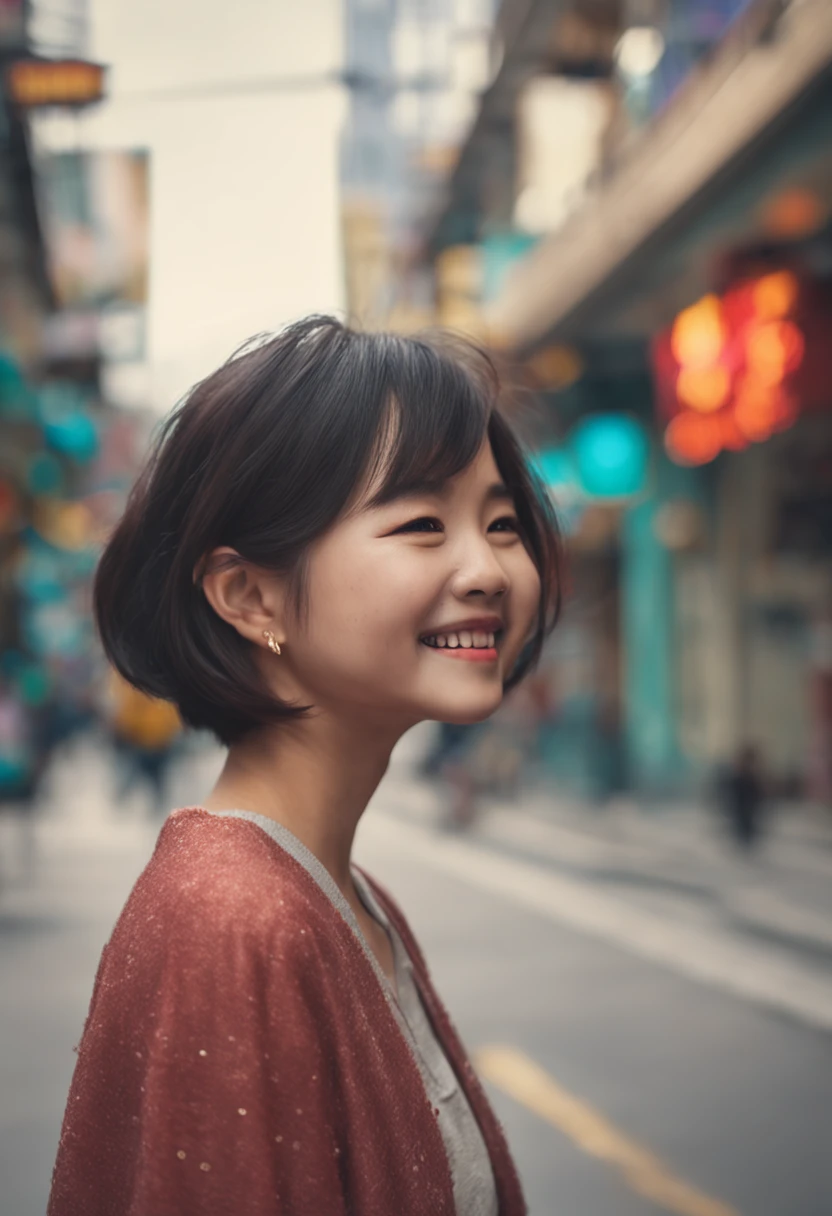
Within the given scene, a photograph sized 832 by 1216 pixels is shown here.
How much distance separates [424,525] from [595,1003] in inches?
233

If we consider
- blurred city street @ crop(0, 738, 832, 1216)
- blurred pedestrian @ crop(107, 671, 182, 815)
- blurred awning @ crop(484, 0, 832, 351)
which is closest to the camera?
blurred city street @ crop(0, 738, 832, 1216)

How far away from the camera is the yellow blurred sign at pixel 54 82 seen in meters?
9.16

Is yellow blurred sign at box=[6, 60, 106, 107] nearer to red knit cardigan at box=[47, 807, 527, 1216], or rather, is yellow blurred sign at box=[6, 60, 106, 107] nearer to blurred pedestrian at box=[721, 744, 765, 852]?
blurred pedestrian at box=[721, 744, 765, 852]

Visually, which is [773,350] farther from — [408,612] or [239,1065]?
[239,1065]

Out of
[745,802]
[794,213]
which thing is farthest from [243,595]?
[745,802]

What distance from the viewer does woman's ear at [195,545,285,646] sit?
142cm

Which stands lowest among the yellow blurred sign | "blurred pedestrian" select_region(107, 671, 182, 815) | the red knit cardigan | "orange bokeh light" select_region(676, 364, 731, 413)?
"blurred pedestrian" select_region(107, 671, 182, 815)

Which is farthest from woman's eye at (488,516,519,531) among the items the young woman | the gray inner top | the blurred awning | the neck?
the blurred awning

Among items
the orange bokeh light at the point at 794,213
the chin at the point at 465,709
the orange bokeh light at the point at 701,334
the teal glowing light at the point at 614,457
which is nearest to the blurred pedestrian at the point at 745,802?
the teal glowing light at the point at 614,457

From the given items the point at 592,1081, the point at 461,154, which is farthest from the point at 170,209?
the point at 461,154

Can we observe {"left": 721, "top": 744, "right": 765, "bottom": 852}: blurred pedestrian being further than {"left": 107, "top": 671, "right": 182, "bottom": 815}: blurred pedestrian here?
No

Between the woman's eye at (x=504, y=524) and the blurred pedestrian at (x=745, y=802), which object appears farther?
the blurred pedestrian at (x=745, y=802)

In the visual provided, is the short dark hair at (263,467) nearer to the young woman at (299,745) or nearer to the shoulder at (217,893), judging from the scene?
the young woman at (299,745)

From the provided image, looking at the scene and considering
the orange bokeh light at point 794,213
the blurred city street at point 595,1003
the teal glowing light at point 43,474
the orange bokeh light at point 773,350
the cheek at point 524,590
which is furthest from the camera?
the teal glowing light at point 43,474
